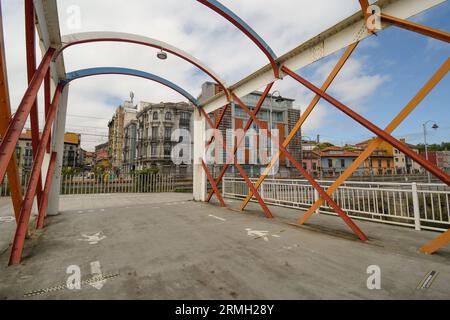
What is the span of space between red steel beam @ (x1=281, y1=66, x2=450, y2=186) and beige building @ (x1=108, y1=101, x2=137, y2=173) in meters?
50.2

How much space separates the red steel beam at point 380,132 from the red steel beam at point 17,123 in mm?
5750

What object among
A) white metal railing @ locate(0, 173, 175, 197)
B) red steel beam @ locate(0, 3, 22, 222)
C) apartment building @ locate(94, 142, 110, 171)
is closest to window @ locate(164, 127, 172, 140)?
white metal railing @ locate(0, 173, 175, 197)

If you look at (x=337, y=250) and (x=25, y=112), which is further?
(x=337, y=250)

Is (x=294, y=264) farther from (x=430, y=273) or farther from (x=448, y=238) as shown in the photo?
(x=448, y=238)

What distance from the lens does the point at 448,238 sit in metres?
3.35

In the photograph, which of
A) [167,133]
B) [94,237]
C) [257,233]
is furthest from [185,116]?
[257,233]

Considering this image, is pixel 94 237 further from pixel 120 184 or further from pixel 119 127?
pixel 119 127

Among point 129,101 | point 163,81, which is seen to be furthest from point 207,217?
point 129,101

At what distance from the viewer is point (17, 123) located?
123 inches

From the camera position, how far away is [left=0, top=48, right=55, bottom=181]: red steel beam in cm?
275

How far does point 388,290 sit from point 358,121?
3199 millimetres

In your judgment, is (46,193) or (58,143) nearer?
(46,193)

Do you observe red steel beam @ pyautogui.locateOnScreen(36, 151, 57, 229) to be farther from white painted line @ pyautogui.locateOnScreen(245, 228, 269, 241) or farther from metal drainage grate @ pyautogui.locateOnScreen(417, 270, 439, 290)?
metal drainage grate @ pyautogui.locateOnScreen(417, 270, 439, 290)

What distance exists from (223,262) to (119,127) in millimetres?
57746
